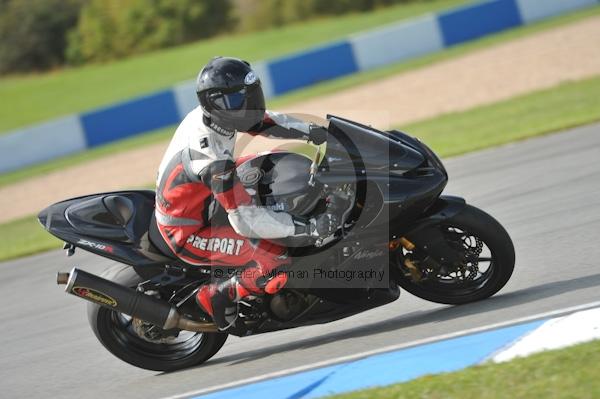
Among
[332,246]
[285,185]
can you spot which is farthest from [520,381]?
[285,185]

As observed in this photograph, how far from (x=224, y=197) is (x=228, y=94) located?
564mm

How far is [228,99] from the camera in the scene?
Answer: 5.01 m

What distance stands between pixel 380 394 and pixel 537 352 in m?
0.80

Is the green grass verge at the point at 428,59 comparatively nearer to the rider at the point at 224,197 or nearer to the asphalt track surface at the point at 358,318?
the asphalt track surface at the point at 358,318

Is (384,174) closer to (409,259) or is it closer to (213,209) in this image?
(409,259)

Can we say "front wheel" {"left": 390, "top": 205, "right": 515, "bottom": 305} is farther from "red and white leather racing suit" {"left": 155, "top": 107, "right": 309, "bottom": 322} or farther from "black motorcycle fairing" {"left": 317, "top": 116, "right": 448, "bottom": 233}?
"red and white leather racing suit" {"left": 155, "top": 107, "right": 309, "bottom": 322}

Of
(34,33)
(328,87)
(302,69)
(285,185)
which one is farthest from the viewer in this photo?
(34,33)

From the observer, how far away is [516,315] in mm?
5129

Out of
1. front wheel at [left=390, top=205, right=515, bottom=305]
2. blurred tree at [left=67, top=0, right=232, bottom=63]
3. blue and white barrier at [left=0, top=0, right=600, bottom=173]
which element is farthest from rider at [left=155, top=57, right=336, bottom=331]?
blurred tree at [left=67, top=0, right=232, bottom=63]

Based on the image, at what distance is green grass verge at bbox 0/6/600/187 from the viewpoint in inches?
782

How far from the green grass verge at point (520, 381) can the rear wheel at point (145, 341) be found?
5.32ft

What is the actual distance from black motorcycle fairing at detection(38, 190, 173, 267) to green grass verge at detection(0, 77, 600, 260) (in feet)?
17.8

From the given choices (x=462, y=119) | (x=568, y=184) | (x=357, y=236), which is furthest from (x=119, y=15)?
(x=357, y=236)

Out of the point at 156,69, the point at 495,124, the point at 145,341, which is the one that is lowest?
the point at 156,69
